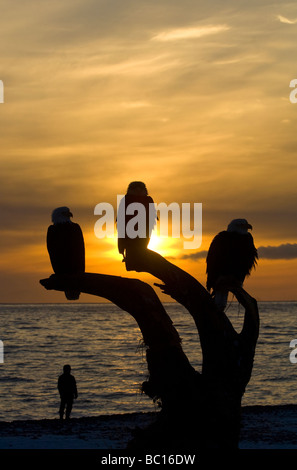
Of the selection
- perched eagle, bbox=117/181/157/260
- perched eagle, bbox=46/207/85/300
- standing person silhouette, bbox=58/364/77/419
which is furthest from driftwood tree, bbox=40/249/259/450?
standing person silhouette, bbox=58/364/77/419

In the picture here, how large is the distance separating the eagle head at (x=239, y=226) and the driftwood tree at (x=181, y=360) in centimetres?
206

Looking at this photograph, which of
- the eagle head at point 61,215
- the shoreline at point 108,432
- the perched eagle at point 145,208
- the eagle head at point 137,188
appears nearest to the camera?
the perched eagle at point 145,208

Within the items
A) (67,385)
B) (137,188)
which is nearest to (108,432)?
(67,385)

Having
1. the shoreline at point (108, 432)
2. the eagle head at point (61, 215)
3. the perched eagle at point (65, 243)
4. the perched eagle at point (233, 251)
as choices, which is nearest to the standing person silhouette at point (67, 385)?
the shoreline at point (108, 432)

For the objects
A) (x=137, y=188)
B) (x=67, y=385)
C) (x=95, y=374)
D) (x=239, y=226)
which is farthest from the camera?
(x=95, y=374)

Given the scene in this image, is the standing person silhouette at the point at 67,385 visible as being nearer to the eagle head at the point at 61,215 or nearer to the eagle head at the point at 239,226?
the eagle head at the point at 61,215

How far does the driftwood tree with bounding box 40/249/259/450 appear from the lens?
10172 mm

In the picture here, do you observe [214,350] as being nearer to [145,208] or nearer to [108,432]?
[145,208]

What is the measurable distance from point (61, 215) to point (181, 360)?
3203 mm

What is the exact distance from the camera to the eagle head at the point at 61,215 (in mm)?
11391

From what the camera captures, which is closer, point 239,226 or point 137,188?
point 137,188

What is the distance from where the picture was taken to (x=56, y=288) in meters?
10.3

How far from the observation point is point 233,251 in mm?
12188
